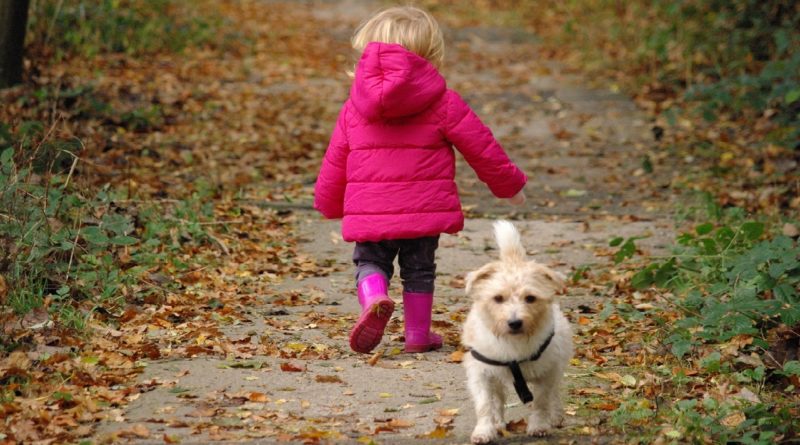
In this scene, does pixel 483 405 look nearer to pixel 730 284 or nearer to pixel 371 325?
pixel 371 325

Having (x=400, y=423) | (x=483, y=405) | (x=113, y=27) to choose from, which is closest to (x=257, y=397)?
(x=400, y=423)

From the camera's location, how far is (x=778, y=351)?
233 inches

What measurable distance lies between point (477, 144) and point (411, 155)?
345 mm

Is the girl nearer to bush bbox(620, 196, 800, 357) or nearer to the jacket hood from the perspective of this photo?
the jacket hood

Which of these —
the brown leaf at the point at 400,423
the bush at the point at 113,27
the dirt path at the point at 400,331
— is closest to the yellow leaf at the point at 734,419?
the dirt path at the point at 400,331

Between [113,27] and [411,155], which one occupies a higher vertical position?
[113,27]

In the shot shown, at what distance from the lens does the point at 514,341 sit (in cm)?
441

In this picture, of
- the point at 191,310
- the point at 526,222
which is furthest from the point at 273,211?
the point at 191,310

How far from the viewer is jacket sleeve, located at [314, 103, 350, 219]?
5750 mm

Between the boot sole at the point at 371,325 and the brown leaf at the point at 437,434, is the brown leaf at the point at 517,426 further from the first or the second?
the boot sole at the point at 371,325

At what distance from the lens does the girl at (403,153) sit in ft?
18.0

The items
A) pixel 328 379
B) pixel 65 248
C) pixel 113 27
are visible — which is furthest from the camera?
pixel 113 27

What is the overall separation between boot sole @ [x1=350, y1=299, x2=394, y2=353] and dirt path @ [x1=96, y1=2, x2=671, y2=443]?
13cm

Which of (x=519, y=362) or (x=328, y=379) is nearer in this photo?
(x=519, y=362)
